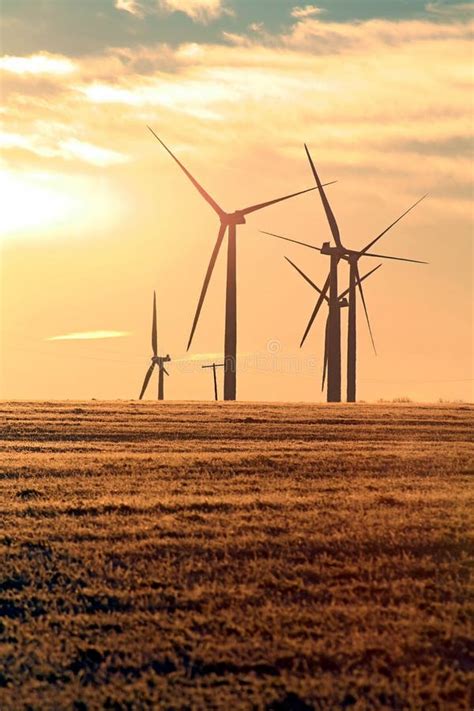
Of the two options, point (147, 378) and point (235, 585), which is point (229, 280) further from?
point (235, 585)

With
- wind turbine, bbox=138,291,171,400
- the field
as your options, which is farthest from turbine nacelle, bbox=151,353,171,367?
the field

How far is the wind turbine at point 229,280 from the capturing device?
270 ft

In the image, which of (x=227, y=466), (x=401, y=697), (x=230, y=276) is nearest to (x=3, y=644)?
(x=401, y=697)

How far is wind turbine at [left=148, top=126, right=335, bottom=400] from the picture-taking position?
8238cm

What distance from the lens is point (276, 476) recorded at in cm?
2731

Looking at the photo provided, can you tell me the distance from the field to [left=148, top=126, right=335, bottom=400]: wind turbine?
52.1 meters

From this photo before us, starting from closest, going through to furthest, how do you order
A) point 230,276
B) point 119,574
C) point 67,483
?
1. point 119,574
2. point 67,483
3. point 230,276

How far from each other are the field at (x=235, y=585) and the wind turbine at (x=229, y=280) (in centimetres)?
5212

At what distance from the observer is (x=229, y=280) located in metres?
82.7

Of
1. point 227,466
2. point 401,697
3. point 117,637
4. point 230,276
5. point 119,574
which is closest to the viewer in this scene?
point 401,697

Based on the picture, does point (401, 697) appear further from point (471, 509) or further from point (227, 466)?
point (227, 466)

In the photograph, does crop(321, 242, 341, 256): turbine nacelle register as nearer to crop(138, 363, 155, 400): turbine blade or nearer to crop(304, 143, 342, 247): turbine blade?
crop(304, 143, 342, 247): turbine blade

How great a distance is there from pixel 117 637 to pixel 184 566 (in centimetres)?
324

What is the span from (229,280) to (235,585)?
68.0 meters
